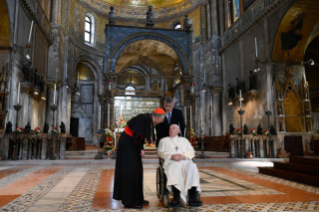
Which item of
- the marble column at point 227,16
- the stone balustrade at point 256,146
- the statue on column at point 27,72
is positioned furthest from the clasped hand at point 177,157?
the marble column at point 227,16

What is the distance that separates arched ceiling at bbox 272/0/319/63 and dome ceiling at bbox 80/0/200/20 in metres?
13.1

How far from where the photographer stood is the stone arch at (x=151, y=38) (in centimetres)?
2006

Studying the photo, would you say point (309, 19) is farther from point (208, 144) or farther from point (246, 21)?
point (208, 144)

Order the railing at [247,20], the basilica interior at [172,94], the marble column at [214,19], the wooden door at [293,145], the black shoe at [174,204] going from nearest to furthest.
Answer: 1. the black shoe at [174,204]
2. the basilica interior at [172,94]
3. the wooden door at [293,145]
4. the railing at [247,20]
5. the marble column at [214,19]

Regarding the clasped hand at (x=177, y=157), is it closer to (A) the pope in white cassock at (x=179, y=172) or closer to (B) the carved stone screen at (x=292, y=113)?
(A) the pope in white cassock at (x=179, y=172)

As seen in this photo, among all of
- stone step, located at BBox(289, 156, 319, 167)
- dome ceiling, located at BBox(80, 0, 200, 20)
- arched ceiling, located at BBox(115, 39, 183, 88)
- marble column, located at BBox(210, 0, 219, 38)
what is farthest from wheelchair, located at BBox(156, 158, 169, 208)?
dome ceiling, located at BBox(80, 0, 200, 20)

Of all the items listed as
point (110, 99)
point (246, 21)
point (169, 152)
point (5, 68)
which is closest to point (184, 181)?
point (169, 152)

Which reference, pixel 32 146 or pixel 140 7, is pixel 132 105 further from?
pixel 32 146

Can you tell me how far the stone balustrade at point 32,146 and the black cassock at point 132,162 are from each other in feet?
21.8

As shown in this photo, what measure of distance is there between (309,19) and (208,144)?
29.1 ft

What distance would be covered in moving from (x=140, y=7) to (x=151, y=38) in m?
7.79

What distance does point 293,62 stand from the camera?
12414mm

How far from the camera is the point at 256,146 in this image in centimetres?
1023

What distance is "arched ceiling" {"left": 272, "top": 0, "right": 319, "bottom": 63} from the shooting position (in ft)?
36.1
